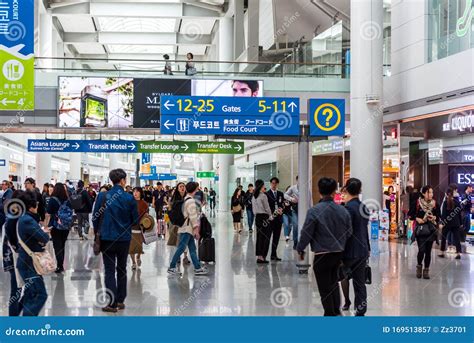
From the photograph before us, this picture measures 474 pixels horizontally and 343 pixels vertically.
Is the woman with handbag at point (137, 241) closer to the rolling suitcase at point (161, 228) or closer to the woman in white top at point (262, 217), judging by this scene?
the woman in white top at point (262, 217)

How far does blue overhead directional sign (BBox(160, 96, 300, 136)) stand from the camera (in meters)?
10.9

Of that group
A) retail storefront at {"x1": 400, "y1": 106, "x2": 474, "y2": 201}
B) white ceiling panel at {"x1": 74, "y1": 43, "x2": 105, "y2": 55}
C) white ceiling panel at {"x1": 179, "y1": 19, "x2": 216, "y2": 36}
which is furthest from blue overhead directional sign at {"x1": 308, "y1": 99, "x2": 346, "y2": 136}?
white ceiling panel at {"x1": 74, "y1": 43, "x2": 105, "y2": 55}

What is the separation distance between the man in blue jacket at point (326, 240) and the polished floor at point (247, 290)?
121 centimetres

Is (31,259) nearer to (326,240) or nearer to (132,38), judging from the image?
(326,240)

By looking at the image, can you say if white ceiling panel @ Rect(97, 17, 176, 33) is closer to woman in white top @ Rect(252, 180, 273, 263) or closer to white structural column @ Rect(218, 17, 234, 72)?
white structural column @ Rect(218, 17, 234, 72)

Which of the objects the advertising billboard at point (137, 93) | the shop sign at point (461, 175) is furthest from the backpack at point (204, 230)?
the advertising billboard at point (137, 93)

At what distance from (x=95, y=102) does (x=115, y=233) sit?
13.8 m

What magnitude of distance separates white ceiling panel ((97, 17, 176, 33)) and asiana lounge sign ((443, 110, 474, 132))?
2688cm

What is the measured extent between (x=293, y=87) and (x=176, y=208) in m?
11.0

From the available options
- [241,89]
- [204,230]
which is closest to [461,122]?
[204,230]
